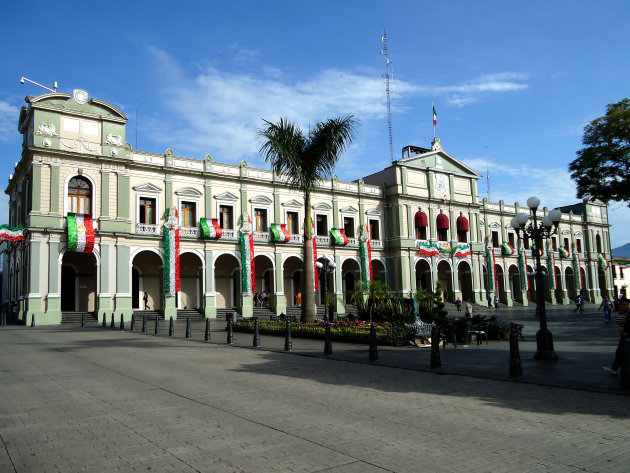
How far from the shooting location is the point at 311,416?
681 centimetres

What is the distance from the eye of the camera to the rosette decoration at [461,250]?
152ft

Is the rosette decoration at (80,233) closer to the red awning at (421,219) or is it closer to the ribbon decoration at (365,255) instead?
the ribbon decoration at (365,255)

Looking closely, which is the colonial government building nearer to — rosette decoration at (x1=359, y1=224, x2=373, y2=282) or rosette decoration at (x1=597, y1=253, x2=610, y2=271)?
rosette decoration at (x1=359, y1=224, x2=373, y2=282)

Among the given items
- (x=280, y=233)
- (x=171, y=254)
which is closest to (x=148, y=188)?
(x=171, y=254)

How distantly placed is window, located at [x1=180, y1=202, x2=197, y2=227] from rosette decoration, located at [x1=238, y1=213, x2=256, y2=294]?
132 inches

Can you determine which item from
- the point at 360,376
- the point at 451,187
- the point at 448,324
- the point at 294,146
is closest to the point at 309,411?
the point at 360,376

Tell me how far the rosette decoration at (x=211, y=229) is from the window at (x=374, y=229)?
585 inches

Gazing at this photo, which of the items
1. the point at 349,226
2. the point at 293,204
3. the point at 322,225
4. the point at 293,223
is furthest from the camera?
the point at 349,226

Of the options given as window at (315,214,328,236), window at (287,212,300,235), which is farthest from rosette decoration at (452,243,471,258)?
window at (287,212,300,235)

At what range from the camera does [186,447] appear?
538 centimetres

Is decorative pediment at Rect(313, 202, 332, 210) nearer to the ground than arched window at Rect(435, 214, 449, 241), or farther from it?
farther from it

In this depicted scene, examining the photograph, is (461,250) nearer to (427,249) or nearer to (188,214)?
(427,249)

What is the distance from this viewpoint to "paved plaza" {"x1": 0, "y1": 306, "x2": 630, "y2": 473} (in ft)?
16.3

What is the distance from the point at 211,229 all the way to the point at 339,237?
1115 centimetres
